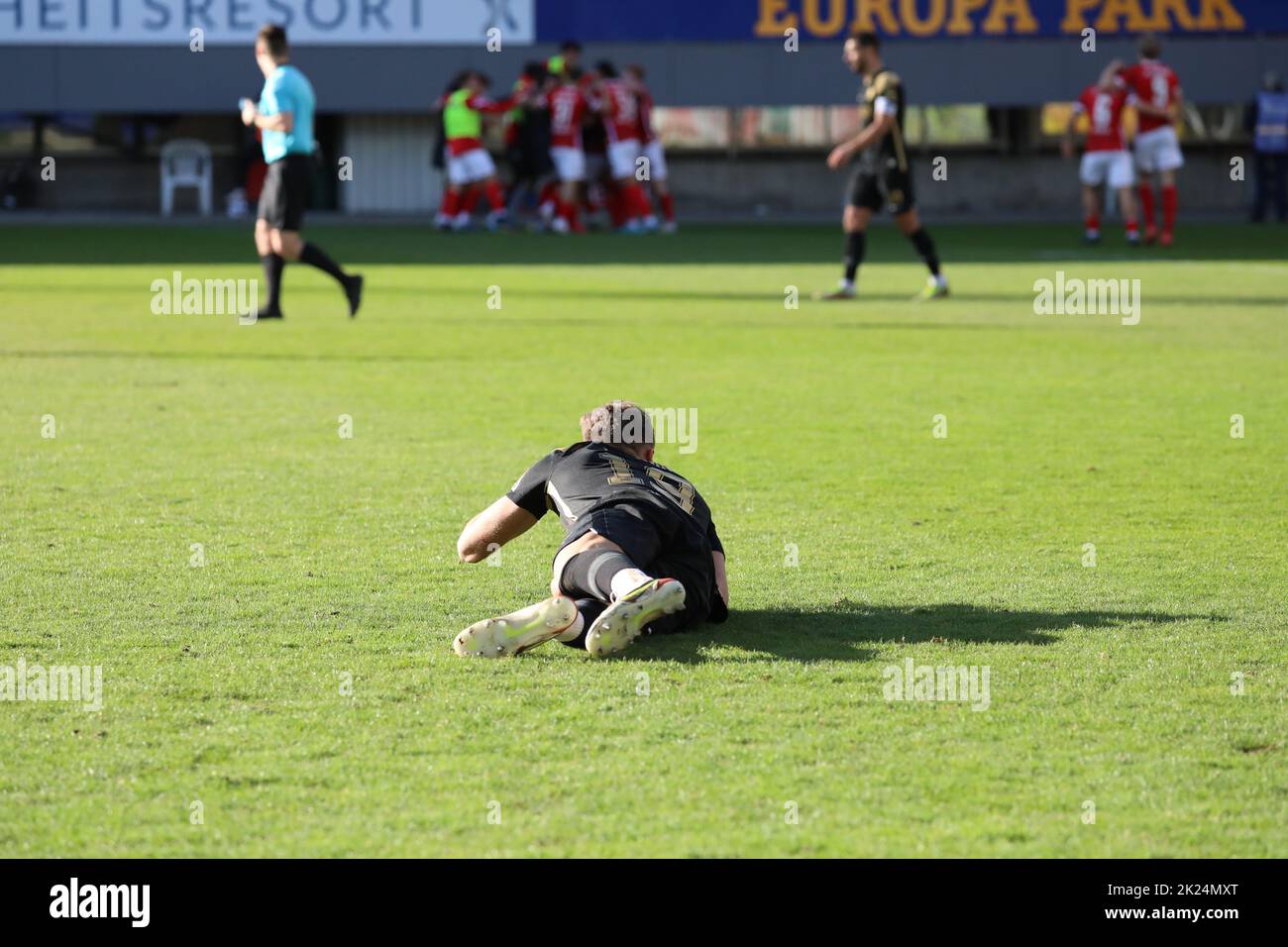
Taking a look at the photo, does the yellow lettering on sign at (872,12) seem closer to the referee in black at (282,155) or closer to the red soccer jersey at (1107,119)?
the red soccer jersey at (1107,119)

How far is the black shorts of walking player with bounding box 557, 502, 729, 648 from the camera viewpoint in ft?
18.9

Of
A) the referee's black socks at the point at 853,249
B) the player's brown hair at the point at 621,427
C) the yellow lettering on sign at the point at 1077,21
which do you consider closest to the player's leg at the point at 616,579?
the player's brown hair at the point at 621,427

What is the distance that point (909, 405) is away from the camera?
11188 mm

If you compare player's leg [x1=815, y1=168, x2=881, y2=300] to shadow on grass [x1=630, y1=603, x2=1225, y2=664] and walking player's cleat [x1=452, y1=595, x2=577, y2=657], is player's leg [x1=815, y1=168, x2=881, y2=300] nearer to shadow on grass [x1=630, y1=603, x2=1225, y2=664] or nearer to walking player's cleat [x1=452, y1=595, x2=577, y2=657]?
shadow on grass [x1=630, y1=603, x2=1225, y2=664]

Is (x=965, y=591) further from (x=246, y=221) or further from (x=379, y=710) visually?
(x=246, y=221)

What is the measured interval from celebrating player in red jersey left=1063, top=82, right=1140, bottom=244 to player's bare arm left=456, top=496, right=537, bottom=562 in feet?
65.5

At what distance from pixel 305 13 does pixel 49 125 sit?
196 inches

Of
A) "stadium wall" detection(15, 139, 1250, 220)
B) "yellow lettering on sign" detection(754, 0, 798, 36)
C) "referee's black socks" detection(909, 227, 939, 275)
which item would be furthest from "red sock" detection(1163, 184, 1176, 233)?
"yellow lettering on sign" detection(754, 0, 798, 36)

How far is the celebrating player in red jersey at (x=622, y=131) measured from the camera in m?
28.5

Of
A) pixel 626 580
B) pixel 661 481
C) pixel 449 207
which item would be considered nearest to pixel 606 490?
pixel 661 481

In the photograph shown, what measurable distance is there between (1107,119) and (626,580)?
21.2m

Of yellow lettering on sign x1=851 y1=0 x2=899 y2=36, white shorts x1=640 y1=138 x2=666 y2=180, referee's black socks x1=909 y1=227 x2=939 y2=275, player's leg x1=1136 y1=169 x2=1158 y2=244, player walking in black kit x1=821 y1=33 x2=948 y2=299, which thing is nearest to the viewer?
player walking in black kit x1=821 y1=33 x2=948 y2=299

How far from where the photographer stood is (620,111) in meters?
28.6

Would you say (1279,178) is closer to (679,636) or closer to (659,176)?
(659,176)
